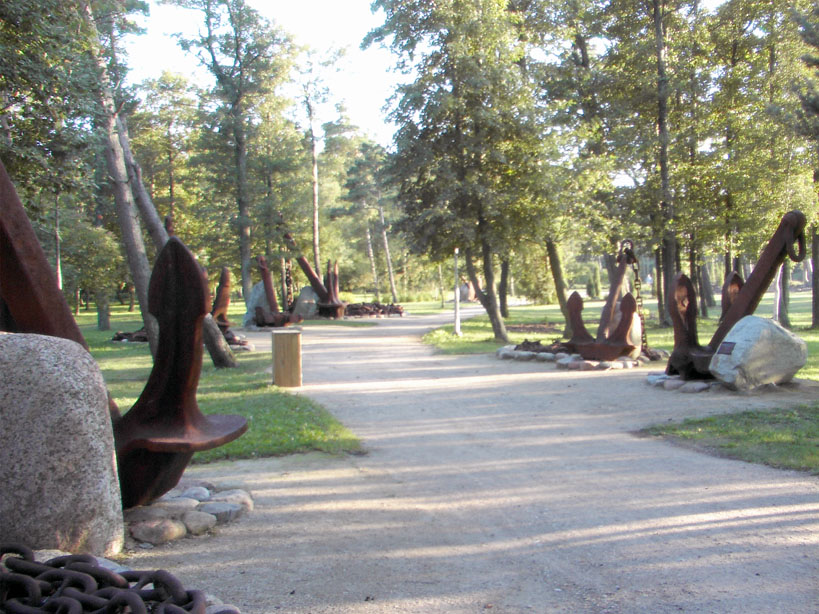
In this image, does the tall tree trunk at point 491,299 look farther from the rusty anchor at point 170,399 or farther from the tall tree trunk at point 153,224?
the rusty anchor at point 170,399

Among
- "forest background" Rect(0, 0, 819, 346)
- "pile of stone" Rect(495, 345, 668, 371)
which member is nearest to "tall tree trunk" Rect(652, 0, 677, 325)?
"forest background" Rect(0, 0, 819, 346)

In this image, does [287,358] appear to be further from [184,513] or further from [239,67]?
[239,67]

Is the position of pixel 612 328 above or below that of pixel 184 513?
above

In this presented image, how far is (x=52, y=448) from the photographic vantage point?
154 inches

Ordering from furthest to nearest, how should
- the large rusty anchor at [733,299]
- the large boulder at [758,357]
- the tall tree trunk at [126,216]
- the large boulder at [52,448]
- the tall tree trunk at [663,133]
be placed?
the tall tree trunk at [663,133], the tall tree trunk at [126,216], the large rusty anchor at [733,299], the large boulder at [758,357], the large boulder at [52,448]

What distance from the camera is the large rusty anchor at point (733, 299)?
1060 cm

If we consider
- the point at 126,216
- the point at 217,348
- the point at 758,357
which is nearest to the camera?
the point at 758,357

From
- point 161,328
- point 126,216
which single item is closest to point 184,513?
point 161,328

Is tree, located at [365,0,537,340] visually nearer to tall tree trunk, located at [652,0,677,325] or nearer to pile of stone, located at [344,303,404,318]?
tall tree trunk, located at [652,0,677,325]

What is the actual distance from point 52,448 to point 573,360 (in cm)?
1169

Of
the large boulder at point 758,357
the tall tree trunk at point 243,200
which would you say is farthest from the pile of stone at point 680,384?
the tall tree trunk at point 243,200

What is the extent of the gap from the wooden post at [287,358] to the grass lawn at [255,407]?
0.29m

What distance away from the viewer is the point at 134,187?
1419cm

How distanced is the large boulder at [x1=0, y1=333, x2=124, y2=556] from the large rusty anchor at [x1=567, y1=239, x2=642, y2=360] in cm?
1174
